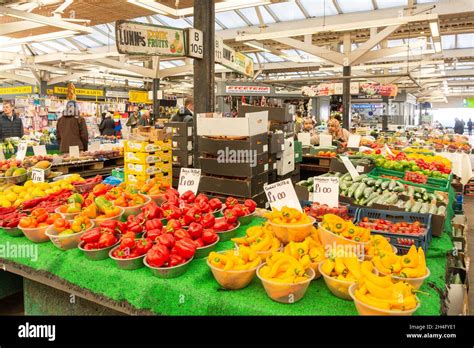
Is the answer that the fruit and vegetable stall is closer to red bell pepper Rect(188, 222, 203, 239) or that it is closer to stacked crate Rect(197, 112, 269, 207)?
red bell pepper Rect(188, 222, 203, 239)

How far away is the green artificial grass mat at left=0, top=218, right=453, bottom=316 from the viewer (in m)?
1.95

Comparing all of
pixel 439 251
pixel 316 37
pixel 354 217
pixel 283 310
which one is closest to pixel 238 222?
pixel 354 217

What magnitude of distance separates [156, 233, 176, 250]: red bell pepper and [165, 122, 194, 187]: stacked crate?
4.37 m

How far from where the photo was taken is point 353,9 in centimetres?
1021

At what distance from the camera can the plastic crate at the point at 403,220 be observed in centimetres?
255

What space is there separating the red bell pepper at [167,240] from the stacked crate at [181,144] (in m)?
4.37

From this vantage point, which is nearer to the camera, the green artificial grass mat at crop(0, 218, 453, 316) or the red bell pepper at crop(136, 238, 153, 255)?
the green artificial grass mat at crop(0, 218, 453, 316)

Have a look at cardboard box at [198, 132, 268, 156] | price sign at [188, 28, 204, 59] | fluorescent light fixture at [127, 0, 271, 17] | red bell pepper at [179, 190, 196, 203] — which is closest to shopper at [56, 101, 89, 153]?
fluorescent light fixture at [127, 0, 271, 17]

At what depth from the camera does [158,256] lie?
2.27 m

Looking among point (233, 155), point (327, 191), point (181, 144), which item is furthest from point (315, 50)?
point (327, 191)

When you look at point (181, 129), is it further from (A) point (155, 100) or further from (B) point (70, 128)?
(A) point (155, 100)

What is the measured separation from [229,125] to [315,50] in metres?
5.71

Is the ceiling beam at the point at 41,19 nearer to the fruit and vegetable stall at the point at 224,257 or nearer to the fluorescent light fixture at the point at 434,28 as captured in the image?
the fruit and vegetable stall at the point at 224,257
